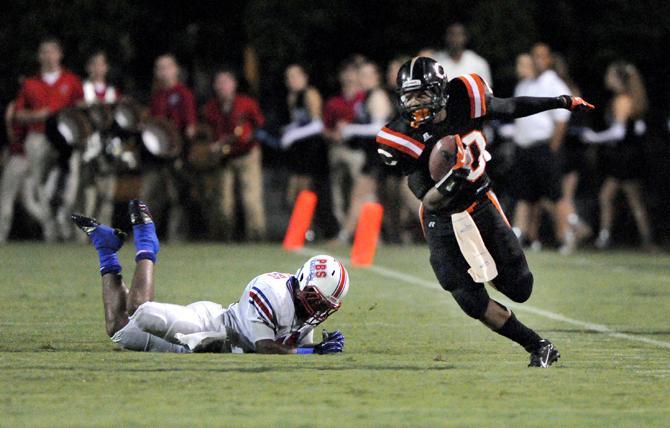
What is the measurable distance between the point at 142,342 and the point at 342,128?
9997mm

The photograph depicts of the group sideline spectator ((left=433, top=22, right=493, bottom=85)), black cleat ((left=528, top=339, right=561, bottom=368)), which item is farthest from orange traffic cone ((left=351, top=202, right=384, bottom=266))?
black cleat ((left=528, top=339, right=561, bottom=368))

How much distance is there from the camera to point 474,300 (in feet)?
26.3

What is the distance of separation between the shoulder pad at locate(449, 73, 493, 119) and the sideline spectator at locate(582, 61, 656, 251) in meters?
9.71

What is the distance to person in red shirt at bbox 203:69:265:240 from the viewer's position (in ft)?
59.9

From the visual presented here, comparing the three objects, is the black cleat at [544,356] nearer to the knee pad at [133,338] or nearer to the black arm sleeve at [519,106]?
the black arm sleeve at [519,106]

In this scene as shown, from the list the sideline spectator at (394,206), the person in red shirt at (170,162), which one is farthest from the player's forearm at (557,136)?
the person in red shirt at (170,162)

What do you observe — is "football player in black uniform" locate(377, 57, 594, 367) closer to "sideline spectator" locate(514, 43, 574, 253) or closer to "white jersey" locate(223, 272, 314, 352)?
"white jersey" locate(223, 272, 314, 352)

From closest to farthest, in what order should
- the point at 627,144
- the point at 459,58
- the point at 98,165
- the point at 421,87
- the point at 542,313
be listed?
the point at 421,87
the point at 542,313
the point at 459,58
the point at 98,165
the point at 627,144

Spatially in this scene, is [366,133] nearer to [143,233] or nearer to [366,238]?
[366,238]

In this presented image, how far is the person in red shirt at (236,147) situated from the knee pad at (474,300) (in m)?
10.4

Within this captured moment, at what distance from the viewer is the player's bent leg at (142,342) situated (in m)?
8.54

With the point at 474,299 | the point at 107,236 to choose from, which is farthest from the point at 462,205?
the point at 107,236

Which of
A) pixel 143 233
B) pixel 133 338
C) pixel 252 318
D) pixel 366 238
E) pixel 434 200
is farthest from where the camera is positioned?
pixel 366 238

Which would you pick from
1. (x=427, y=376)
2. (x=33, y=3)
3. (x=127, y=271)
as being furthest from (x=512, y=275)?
(x=33, y=3)
